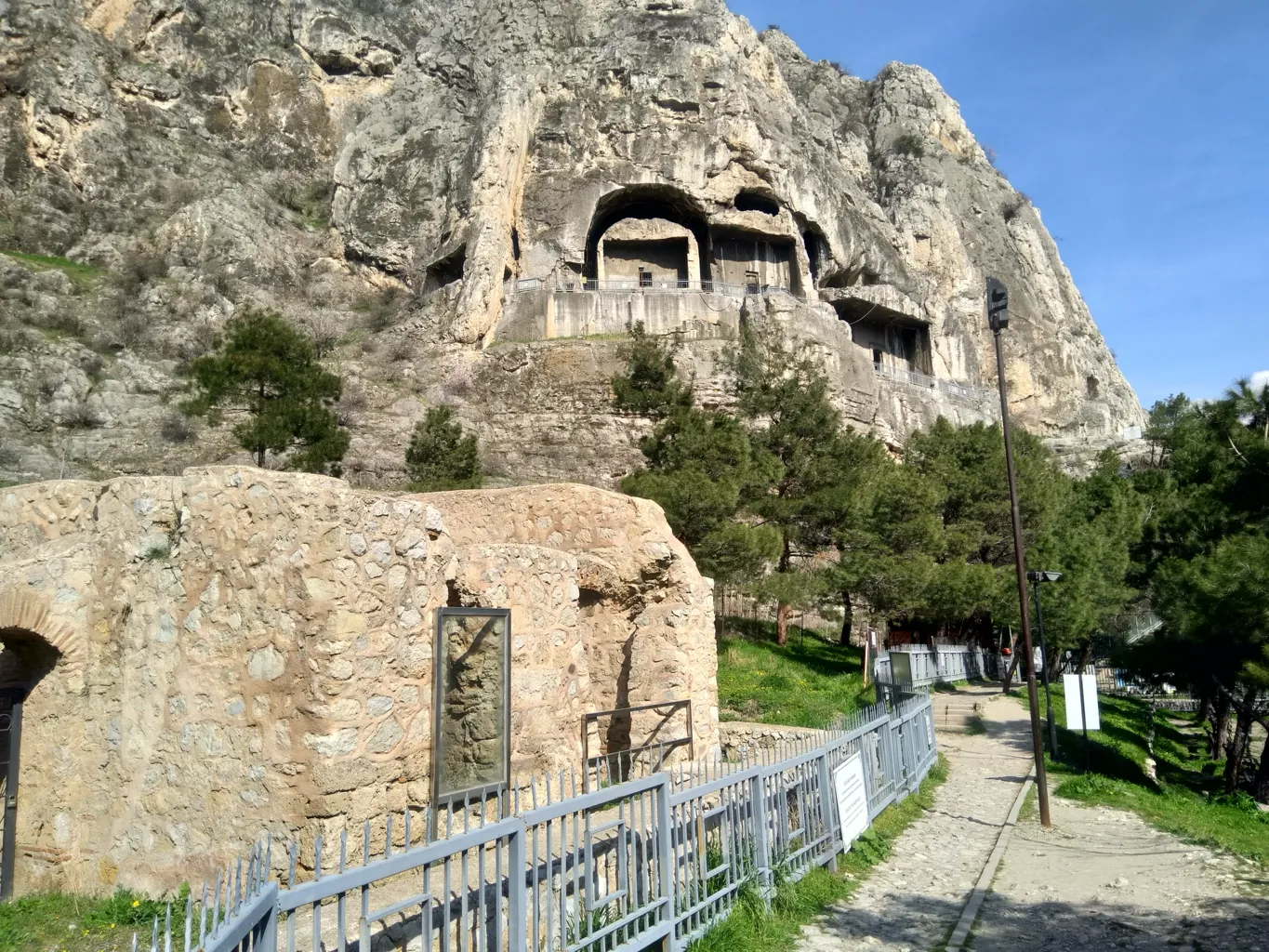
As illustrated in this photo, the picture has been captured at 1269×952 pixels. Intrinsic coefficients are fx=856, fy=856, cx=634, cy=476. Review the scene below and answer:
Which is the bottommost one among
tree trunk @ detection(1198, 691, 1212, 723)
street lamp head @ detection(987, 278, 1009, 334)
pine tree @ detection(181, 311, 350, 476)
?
tree trunk @ detection(1198, 691, 1212, 723)

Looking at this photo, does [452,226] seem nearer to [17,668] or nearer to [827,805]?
[17,668]

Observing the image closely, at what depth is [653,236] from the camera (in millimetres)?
42156

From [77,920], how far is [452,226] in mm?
36203

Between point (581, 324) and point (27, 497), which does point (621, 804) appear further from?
point (581, 324)

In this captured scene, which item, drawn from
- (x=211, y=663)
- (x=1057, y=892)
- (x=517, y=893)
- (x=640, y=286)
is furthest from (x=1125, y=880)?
(x=640, y=286)

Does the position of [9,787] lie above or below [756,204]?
below

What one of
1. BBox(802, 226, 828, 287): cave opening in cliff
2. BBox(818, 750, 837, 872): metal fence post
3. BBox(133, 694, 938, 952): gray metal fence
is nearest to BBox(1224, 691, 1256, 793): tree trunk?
BBox(133, 694, 938, 952): gray metal fence

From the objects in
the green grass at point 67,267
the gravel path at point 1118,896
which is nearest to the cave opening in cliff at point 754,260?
the green grass at point 67,267

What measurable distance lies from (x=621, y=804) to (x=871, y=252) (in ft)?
147

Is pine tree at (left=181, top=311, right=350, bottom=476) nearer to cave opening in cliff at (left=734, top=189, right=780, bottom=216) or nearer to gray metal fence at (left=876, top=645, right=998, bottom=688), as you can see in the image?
gray metal fence at (left=876, top=645, right=998, bottom=688)

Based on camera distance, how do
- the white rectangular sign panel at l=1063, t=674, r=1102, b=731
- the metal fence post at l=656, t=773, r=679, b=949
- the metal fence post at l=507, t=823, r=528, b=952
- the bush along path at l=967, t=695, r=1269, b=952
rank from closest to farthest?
the metal fence post at l=507, t=823, r=528, b=952 → the metal fence post at l=656, t=773, r=679, b=949 → the bush along path at l=967, t=695, r=1269, b=952 → the white rectangular sign panel at l=1063, t=674, r=1102, b=731

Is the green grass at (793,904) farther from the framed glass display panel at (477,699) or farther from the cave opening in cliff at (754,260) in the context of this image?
the cave opening in cliff at (754,260)

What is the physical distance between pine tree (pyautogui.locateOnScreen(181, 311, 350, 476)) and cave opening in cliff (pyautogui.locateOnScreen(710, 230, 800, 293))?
25.3 m

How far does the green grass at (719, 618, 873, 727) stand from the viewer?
15.2 meters
